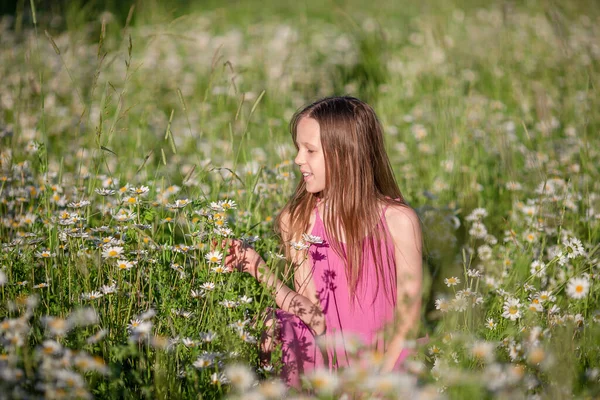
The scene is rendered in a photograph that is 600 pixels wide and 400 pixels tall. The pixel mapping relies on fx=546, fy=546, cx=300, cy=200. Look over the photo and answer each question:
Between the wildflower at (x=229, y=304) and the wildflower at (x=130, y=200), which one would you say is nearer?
the wildflower at (x=229, y=304)

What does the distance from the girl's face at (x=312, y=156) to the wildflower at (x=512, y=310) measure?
902 mm

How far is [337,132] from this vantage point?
7.79 ft

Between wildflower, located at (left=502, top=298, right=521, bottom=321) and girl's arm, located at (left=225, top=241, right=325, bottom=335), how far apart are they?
2.37 ft

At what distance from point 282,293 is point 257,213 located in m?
0.80

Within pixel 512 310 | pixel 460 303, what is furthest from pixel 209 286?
pixel 512 310

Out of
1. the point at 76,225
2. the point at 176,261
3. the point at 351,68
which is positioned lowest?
the point at 176,261

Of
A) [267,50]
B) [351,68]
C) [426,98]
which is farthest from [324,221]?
[267,50]

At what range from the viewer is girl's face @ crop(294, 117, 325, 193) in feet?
7.87

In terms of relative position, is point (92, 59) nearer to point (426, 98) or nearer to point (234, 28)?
point (234, 28)

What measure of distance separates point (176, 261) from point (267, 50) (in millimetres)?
4342

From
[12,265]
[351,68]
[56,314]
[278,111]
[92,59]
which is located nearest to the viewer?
[56,314]

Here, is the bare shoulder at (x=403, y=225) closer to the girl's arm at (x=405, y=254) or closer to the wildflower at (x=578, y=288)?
the girl's arm at (x=405, y=254)

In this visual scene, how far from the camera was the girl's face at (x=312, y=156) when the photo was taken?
240 cm

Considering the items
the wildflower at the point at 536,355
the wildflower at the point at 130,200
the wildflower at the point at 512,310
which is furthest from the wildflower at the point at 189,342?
the wildflower at the point at 512,310
